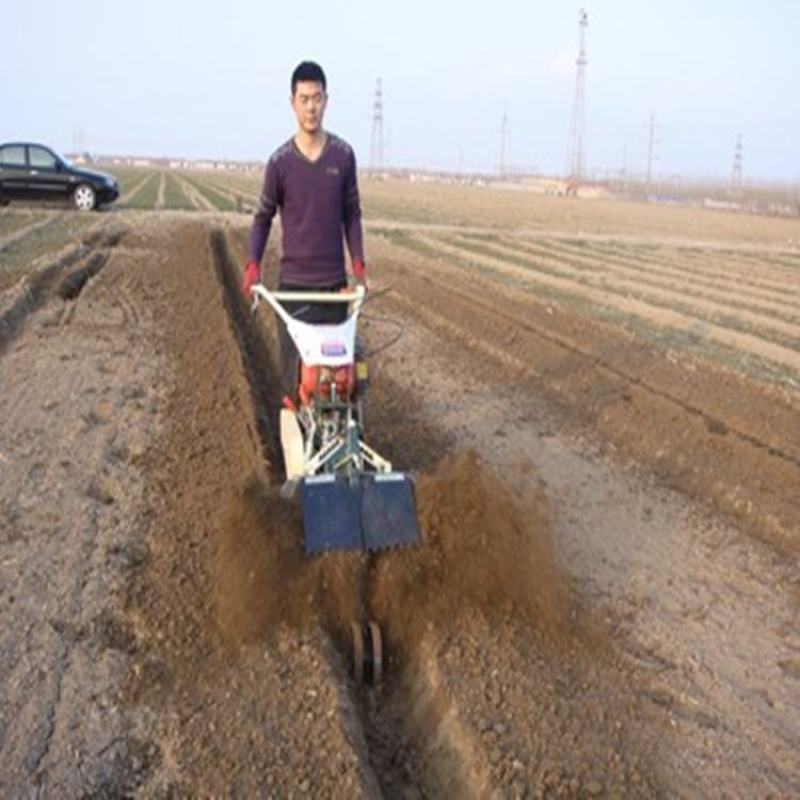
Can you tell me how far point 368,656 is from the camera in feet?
14.6

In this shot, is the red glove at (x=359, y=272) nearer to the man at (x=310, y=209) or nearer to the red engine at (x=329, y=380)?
the man at (x=310, y=209)

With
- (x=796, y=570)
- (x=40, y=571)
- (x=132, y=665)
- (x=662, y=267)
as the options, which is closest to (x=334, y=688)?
(x=132, y=665)

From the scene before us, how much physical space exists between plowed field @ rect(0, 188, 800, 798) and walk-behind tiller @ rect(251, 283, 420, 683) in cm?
22

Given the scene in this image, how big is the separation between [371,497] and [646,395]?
5.54 m

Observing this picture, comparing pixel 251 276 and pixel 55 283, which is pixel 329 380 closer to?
pixel 251 276

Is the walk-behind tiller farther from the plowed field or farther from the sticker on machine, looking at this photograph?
the plowed field

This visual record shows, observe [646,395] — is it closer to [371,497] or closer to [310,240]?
[310,240]

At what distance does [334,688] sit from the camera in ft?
13.5

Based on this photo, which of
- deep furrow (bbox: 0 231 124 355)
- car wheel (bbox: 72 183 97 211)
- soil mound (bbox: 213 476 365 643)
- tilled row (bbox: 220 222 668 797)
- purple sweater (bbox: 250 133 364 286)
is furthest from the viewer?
car wheel (bbox: 72 183 97 211)

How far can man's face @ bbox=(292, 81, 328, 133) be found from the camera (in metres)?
4.88

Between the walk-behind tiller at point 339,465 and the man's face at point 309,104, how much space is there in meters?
0.84

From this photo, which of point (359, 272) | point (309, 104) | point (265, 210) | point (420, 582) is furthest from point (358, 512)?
point (309, 104)

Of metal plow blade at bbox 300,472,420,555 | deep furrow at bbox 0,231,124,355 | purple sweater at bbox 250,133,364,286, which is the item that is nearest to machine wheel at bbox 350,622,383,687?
metal plow blade at bbox 300,472,420,555

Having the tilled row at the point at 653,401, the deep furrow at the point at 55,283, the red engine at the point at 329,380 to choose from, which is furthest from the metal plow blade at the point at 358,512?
the deep furrow at the point at 55,283
